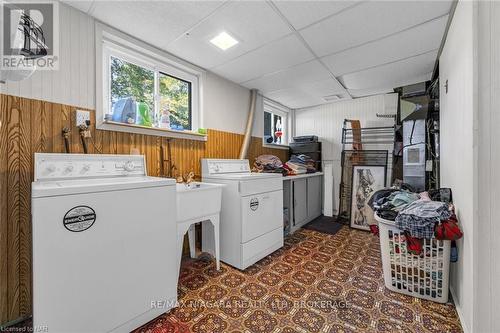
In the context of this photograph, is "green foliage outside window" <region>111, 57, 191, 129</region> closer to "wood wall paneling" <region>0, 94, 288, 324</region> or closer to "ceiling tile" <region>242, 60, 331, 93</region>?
"wood wall paneling" <region>0, 94, 288, 324</region>

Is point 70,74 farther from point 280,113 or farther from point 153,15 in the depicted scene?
point 280,113

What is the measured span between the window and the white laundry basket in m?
2.34

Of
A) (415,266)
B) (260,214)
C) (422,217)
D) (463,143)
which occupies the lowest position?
(415,266)

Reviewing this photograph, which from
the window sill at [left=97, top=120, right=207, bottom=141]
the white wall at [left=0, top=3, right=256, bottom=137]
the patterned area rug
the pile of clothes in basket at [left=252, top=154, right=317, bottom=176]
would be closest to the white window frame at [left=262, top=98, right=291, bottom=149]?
the pile of clothes in basket at [left=252, top=154, right=317, bottom=176]

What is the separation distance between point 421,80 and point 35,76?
4086 millimetres

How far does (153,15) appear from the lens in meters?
1.66

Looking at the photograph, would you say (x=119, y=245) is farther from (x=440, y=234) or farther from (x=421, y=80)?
(x=421, y=80)

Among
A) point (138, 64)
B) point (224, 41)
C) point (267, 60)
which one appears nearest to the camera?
point (224, 41)

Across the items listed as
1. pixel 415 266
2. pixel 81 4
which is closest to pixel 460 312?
pixel 415 266

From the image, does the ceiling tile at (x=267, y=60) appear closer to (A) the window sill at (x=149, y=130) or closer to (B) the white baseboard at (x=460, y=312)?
(A) the window sill at (x=149, y=130)

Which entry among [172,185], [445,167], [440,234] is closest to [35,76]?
[172,185]

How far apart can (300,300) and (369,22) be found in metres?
2.25

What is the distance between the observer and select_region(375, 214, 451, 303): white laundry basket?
1.53 m

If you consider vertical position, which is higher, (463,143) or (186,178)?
(463,143)
